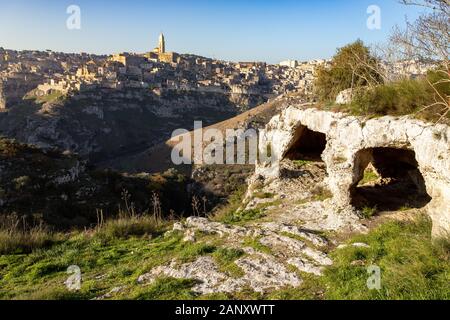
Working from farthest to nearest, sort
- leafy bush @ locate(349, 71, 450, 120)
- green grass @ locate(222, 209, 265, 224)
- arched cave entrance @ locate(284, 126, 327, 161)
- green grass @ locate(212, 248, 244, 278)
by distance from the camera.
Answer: arched cave entrance @ locate(284, 126, 327, 161) → green grass @ locate(222, 209, 265, 224) → leafy bush @ locate(349, 71, 450, 120) → green grass @ locate(212, 248, 244, 278)

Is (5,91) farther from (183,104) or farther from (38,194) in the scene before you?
(38,194)

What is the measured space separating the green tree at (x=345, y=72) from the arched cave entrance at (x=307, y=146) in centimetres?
173

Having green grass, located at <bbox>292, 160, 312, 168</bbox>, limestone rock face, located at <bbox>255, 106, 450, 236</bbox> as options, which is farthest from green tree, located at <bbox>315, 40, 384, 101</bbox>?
green grass, located at <bbox>292, 160, 312, 168</bbox>

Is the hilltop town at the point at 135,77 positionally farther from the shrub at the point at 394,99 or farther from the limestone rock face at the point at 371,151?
the shrub at the point at 394,99

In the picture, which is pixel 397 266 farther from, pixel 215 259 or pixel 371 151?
pixel 371 151

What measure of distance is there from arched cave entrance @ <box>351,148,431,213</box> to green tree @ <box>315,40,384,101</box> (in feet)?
9.23

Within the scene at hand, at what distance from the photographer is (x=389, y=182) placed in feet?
40.3

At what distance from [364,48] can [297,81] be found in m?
146

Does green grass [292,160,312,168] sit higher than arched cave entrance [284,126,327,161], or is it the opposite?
arched cave entrance [284,126,327,161]

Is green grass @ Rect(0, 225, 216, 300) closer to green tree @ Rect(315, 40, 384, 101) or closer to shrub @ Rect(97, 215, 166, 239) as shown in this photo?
shrub @ Rect(97, 215, 166, 239)

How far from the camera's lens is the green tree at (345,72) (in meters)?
13.8

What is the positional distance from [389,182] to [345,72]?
14.1 feet

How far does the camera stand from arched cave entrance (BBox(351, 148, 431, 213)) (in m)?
10.2

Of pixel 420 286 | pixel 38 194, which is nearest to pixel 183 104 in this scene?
pixel 38 194
